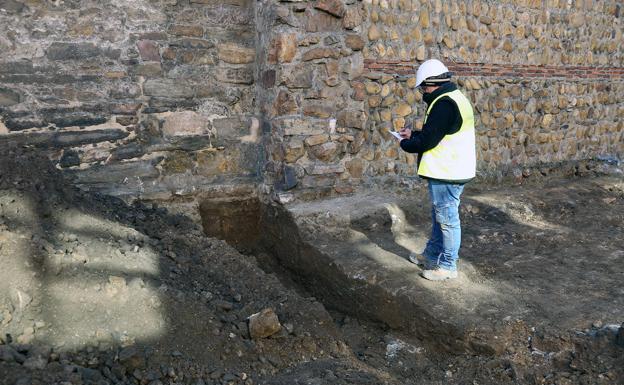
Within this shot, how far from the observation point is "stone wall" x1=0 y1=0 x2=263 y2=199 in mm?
4531

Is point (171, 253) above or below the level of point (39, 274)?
below

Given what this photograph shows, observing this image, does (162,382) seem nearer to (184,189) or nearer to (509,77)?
(184,189)

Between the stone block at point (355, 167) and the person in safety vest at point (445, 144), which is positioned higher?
the person in safety vest at point (445, 144)

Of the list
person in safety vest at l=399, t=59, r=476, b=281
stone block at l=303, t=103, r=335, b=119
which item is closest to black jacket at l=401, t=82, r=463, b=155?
person in safety vest at l=399, t=59, r=476, b=281

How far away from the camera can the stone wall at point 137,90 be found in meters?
4.53

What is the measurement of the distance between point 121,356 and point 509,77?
5.68m

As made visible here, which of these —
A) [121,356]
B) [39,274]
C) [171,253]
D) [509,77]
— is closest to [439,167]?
[171,253]

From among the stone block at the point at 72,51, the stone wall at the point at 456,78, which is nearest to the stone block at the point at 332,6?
the stone wall at the point at 456,78

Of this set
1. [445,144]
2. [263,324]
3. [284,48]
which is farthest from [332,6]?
[263,324]

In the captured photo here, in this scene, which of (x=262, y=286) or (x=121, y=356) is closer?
(x=121, y=356)

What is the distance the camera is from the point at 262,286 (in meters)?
4.26

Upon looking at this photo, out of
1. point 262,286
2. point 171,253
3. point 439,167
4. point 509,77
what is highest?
point 509,77

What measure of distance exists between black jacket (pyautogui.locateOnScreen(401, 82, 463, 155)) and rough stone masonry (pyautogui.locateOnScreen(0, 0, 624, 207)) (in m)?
1.46

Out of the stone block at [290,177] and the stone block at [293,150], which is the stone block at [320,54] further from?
the stone block at [290,177]
